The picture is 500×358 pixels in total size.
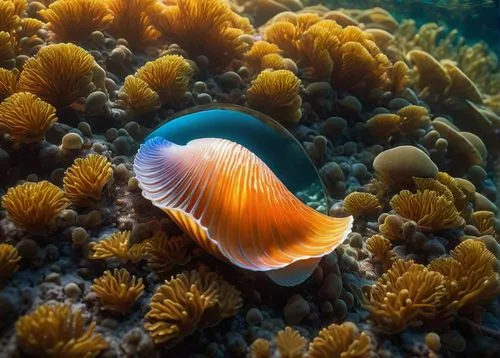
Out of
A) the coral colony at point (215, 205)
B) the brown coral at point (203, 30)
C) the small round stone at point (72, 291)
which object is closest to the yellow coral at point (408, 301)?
the coral colony at point (215, 205)

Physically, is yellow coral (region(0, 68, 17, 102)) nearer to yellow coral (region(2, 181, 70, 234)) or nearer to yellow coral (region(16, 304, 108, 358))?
yellow coral (region(2, 181, 70, 234))

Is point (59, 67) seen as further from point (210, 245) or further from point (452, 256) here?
point (452, 256)

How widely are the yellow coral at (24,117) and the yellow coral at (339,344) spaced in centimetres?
222

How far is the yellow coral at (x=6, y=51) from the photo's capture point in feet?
9.86

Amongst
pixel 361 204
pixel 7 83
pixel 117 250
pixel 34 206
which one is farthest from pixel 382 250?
pixel 7 83

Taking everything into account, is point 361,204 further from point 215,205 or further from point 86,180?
point 86,180

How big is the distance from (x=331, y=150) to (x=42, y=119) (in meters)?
2.46

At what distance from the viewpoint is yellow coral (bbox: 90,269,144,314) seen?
2.08 m

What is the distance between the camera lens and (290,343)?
2.06 metres

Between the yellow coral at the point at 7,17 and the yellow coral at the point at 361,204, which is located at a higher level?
the yellow coral at the point at 7,17

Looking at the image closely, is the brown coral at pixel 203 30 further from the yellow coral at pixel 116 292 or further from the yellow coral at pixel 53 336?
the yellow coral at pixel 53 336

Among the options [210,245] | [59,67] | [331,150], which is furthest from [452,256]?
[59,67]

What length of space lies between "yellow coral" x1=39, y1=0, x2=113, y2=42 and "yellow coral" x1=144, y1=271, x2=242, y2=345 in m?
2.58

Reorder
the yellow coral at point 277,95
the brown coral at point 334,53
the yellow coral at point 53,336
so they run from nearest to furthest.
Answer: the yellow coral at point 53,336, the yellow coral at point 277,95, the brown coral at point 334,53
